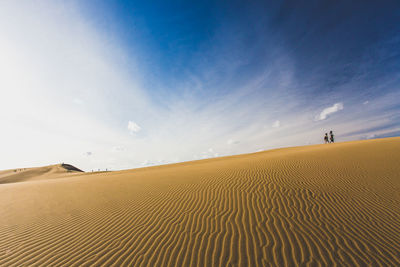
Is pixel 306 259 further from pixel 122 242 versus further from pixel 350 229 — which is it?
pixel 122 242

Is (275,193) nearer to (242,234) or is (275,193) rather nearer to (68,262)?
(242,234)

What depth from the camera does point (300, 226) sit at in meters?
4.10

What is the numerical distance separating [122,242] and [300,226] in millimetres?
4760

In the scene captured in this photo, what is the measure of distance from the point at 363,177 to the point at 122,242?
37.1ft

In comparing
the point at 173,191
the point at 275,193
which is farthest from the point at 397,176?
the point at 173,191

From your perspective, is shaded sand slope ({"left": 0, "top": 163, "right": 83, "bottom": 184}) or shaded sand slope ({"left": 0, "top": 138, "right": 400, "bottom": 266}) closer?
shaded sand slope ({"left": 0, "top": 138, "right": 400, "bottom": 266})

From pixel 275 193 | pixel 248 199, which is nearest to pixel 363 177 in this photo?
pixel 275 193

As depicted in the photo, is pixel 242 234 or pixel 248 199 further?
pixel 248 199

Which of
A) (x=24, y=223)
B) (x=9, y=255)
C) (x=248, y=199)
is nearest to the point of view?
(x=9, y=255)

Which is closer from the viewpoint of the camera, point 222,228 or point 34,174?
point 222,228

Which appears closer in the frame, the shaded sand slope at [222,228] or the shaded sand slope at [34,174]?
the shaded sand slope at [222,228]

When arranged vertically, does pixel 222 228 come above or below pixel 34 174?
below

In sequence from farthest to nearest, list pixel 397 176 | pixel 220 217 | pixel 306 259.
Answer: pixel 397 176 → pixel 220 217 → pixel 306 259

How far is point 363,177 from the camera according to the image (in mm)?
7891
